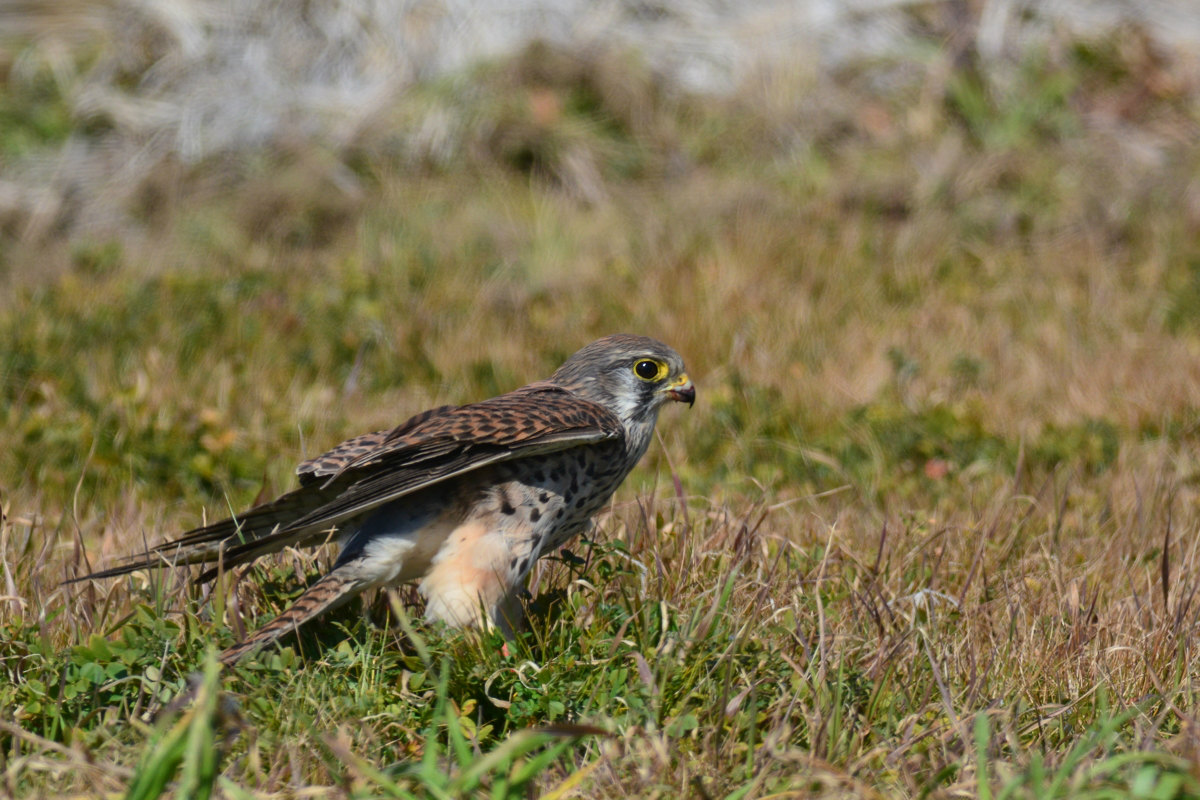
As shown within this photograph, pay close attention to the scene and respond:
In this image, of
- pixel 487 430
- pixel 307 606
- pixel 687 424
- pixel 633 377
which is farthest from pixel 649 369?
pixel 687 424

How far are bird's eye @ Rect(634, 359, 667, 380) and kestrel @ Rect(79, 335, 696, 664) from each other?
12.0 inches

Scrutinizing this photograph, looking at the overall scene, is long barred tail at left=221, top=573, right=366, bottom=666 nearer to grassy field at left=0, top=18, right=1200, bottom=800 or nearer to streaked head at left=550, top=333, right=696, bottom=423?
grassy field at left=0, top=18, right=1200, bottom=800

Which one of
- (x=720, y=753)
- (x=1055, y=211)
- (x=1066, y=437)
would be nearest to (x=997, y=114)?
(x=1055, y=211)

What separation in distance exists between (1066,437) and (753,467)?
1382 mm

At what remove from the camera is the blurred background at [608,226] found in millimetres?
5840

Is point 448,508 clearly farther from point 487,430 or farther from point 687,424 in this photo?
point 687,424

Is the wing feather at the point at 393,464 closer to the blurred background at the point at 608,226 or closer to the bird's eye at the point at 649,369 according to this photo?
the bird's eye at the point at 649,369

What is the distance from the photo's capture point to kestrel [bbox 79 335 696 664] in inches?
135

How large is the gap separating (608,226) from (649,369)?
14.9ft

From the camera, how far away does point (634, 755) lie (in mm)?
2822

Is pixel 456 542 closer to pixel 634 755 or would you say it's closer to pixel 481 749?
pixel 481 749

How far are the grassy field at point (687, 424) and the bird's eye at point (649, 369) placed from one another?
299mm

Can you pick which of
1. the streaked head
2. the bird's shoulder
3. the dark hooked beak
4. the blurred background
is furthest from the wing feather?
the blurred background

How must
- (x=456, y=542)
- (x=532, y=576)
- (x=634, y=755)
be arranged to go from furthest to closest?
1. (x=532, y=576)
2. (x=456, y=542)
3. (x=634, y=755)
